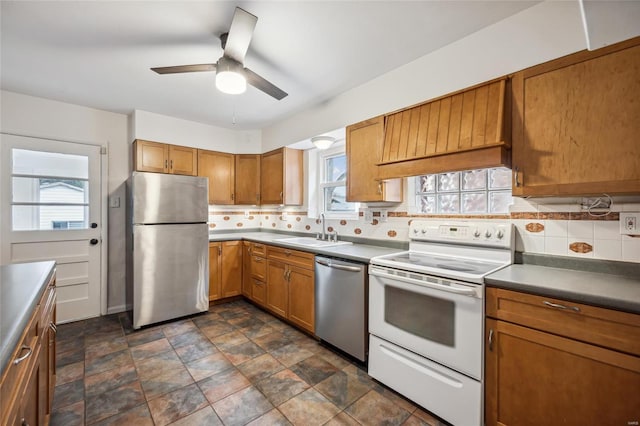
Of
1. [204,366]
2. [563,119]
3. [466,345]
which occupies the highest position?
[563,119]

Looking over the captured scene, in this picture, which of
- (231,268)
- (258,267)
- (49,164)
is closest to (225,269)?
(231,268)

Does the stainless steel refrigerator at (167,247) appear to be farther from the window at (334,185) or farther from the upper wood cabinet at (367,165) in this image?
the upper wood cabinet at (367,165)

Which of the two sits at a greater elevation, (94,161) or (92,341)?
(94,161)

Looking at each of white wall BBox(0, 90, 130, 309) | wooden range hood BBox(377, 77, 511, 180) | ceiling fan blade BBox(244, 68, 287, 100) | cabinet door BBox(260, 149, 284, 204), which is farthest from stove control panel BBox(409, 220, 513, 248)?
white wall BBox(0, 90, 130, 309)

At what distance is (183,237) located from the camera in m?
3.07

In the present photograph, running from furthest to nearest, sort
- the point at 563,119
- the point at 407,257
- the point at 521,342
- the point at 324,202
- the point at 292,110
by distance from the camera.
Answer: the point at 324,202 → the point at 292,110 → the point at 407,257 → the point at 563,119 → the point at 521,342

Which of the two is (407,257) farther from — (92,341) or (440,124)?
(92,341)

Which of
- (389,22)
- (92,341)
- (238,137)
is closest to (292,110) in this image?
(238,137)

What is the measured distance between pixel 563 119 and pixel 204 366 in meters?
2.88

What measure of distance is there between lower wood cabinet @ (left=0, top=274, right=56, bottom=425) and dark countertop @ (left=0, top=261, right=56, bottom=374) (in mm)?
42

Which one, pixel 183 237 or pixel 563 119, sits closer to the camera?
pixel 563 119

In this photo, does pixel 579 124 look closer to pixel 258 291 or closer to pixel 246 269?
pixel 258 291

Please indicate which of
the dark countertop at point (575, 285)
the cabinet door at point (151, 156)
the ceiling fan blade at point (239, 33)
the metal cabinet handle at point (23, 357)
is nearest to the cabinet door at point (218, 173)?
the cabinet door at point (151, 156)

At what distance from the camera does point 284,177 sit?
3.60 meters
